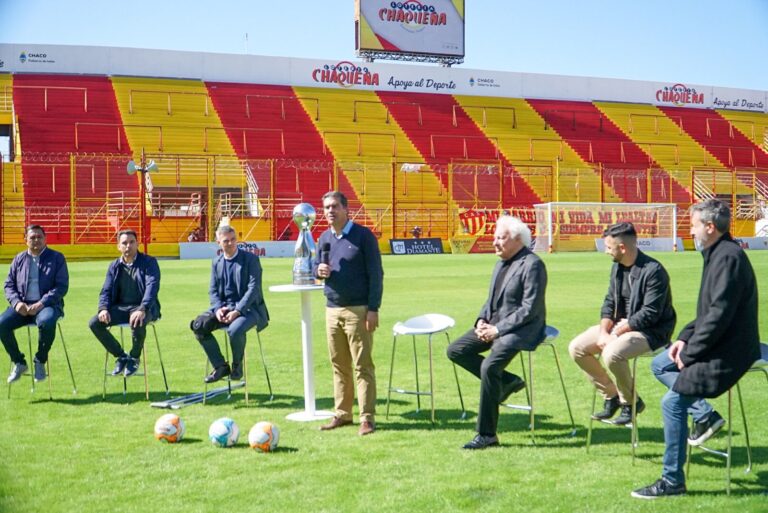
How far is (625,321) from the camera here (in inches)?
251

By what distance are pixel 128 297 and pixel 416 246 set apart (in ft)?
95.2

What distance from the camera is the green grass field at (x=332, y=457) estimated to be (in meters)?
4.96

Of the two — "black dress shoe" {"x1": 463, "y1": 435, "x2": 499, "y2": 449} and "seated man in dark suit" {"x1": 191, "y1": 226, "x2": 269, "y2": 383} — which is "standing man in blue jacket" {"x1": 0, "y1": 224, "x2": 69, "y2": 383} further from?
"black dress shoe" {"x1": 463, "y1": 435, "x2": 499, "y2": 449}

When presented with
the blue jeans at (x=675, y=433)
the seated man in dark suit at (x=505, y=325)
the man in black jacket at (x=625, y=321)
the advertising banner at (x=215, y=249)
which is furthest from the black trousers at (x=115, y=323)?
the advertising banner at (x=215, y=249)

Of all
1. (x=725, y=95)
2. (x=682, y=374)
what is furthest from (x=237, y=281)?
(x=725, y=95)

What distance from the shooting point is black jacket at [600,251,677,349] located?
6188 mm

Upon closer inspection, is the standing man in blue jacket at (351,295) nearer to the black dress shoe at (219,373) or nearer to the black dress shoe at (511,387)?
the black dress shoe at (511,387)

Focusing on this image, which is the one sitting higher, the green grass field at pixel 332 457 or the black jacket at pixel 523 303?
the black jacket at pixel 523 303

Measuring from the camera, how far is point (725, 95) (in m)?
A: 62.1

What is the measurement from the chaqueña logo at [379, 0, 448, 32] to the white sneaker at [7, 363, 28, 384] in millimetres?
47731

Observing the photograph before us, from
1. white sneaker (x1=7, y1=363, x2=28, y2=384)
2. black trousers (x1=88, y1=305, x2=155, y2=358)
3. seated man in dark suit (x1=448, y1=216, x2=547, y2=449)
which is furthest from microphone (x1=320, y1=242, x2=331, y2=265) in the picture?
white sneaker (x1=7, y1=363, x2=28, y2=384)

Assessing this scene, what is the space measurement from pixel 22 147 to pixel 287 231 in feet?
46.7

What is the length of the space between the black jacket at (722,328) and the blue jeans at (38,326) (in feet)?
20.1

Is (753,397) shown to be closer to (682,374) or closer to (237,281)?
(682,374)
